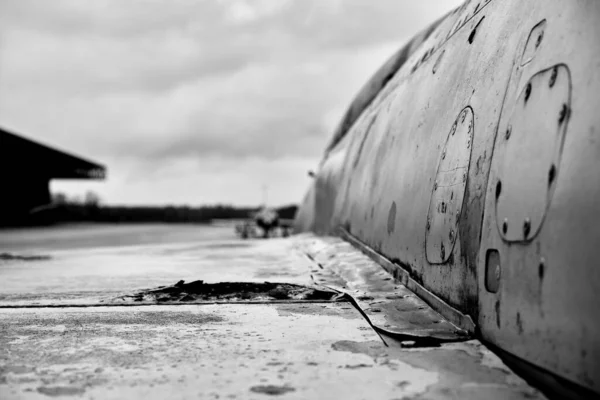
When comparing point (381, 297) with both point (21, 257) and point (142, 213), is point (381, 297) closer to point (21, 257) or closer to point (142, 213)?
point (21, 257)

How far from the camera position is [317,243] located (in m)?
4.31

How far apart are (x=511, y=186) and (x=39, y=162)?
27844mm

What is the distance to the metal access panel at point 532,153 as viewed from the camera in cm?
117

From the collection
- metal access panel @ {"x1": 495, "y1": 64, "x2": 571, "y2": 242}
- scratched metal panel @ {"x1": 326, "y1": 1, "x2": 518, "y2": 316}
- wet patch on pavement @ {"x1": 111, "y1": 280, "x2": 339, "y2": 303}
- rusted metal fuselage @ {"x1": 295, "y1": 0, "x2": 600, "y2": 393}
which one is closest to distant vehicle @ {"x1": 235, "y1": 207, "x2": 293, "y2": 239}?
scratched metal panel @ {"x1": 326, "y1": 1, "x2": 518, "y2": 316}

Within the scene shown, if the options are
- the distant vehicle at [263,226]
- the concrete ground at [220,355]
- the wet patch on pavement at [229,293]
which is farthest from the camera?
the distant vehicle at [263,226]

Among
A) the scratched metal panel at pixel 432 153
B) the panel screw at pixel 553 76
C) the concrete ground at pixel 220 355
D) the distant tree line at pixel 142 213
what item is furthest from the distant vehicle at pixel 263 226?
the panel screw at pixel 553 76

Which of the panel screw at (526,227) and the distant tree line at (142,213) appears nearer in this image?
the panel screw at (526,227)

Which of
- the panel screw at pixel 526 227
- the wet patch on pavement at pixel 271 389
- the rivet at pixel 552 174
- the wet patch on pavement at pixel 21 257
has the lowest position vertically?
the wet patch on pavement at pixel 271 389

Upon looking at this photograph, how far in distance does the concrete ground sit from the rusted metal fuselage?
0.51 feet

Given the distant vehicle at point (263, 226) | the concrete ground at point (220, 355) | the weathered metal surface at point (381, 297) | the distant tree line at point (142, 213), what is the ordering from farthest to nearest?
the distant tree line at point (142, 213) < the distant vehicle at point (263, 226) < the weathered metal surface at point (381, 297) < the concrete ground at point (220, 355)

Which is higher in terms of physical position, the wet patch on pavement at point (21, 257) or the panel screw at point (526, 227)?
the panel screw at point (526, 227)

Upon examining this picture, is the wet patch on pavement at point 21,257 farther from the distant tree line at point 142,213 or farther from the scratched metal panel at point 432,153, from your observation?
the distant tree line at point 142,213

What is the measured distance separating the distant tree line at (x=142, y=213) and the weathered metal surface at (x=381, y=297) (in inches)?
1083

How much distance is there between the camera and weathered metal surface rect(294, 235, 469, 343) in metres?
1.56
